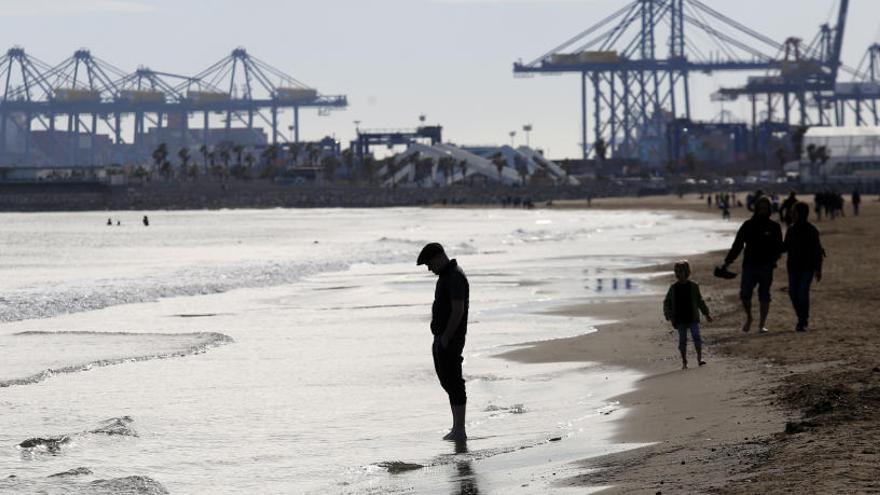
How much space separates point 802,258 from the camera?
16.0m

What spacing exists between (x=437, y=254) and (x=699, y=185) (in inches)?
6386

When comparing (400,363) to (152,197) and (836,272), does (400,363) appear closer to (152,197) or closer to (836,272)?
(836,272)

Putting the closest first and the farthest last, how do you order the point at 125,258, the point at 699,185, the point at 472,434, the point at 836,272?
the point at 472,434, the point at 836,272, the point at 125,258, the point at 699,185

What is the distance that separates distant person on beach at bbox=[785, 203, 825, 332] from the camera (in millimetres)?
15953

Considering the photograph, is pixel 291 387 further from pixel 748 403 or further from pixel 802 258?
pixel 802 258

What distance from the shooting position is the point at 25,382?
15234 millimetres

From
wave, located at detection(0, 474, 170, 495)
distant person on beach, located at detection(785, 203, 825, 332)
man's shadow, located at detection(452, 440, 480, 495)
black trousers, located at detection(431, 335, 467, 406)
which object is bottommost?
wave, located at detection(0, 474, 170, 495)

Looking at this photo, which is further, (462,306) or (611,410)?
(611,410)

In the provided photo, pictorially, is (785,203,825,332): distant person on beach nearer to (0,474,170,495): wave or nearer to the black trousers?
the black trousers

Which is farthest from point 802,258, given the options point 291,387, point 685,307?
point 291,387

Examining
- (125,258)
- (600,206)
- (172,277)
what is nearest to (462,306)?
(172,277)

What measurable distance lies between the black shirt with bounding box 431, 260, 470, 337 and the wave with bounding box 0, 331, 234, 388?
19.4 ft

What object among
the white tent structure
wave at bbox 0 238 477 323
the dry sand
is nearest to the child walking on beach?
the dry sand

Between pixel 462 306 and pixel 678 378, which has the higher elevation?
pixel 462 306
